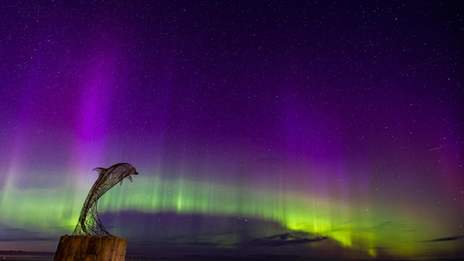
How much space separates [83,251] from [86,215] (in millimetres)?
2485

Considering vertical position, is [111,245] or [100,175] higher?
[100,175]

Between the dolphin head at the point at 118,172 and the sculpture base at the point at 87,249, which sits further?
the dolphin head at the point at 118,172

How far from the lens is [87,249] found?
5898 millimetres

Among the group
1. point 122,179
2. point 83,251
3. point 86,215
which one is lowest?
point 83,251

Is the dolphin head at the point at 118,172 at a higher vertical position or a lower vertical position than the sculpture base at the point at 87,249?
higher

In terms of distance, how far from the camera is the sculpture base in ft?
19.2

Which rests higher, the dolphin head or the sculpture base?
the dolphin head

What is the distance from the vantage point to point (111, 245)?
600 centimetres

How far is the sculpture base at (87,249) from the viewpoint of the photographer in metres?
5.86

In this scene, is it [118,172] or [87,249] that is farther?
[118,172]

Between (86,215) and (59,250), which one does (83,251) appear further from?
(86,215)

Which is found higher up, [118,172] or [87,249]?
[118,172]

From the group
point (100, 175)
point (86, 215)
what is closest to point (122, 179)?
point (100, 175)

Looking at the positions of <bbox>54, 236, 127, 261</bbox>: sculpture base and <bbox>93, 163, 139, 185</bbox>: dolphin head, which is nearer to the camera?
<bbox>54, 236, 127, 261</bbox>: sculpture base
